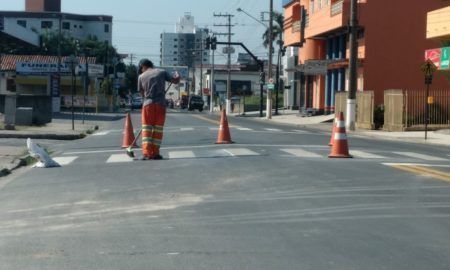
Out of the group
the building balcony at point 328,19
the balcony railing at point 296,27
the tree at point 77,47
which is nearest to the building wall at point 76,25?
the tree at point 77,47

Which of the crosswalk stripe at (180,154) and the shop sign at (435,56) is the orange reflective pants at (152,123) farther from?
the shop sign at (435,56)

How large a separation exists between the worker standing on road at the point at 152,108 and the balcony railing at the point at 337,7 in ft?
104

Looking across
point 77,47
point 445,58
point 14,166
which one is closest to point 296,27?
point 445,58

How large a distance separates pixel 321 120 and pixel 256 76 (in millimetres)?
83618

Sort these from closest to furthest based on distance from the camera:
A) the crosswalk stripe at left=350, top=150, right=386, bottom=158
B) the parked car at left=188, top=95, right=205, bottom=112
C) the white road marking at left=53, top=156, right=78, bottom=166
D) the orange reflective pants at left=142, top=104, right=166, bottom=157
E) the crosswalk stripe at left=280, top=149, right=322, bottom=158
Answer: the orange reflective pants at left=142, top=104, right=166, bottom=157 < the white road marking at left=53, top=156, right=78, bottom=166 < the crosswalk stripe at left=280, top=149, right=322, bottom=158 < the crosswalk stripe at left=350, top=150, right=386, bottom=158 < the parked car at left=188, top=95, right=205, bottom=112

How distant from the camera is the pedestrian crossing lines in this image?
605 inches

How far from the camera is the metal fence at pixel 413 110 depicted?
33969 millimetres

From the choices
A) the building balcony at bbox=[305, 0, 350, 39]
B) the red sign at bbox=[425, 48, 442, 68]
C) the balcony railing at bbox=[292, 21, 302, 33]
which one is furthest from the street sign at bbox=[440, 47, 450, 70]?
the balcony railing at bbox=[292, 21, 302, 33]

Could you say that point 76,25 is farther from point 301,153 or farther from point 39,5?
point 301,153

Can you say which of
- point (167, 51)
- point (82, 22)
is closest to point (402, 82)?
point (82, 22)

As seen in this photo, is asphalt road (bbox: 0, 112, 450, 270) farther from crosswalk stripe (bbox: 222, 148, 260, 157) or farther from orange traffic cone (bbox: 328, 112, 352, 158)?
crosswalk stripe (bbox: 222, 148, 260, 157)

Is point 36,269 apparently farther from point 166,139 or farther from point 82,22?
point 82,22

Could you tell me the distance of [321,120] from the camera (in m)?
47.9

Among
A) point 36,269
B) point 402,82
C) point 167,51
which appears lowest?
point 36,269
